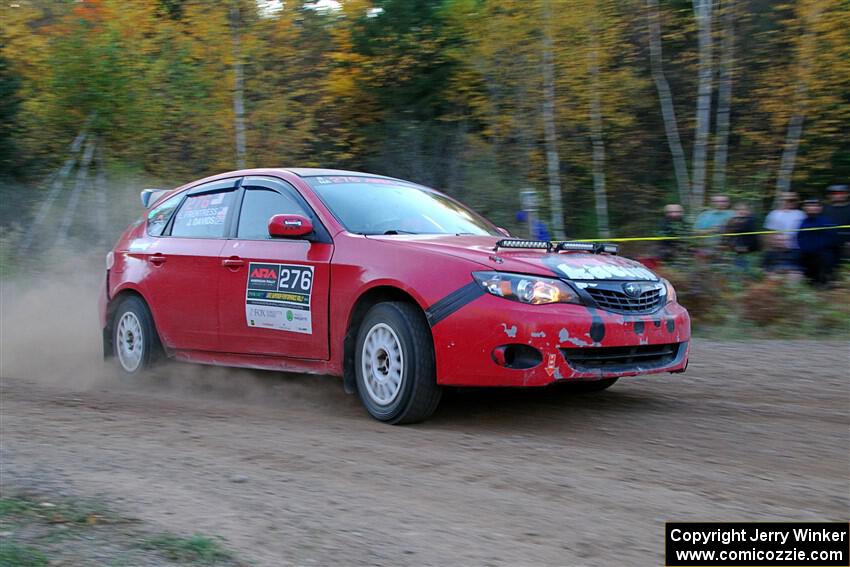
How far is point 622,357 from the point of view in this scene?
588 centimetres

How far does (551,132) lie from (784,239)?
8.37 metres

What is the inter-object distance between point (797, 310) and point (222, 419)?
22.6 feet

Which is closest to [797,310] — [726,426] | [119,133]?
[726,426]

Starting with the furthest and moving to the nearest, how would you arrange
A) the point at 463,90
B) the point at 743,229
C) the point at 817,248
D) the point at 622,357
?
1. the point at 463,90
2. the point at 743,229
3. the point at 817,248
4. the point at 622,357

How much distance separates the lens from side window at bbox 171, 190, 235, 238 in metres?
7.55

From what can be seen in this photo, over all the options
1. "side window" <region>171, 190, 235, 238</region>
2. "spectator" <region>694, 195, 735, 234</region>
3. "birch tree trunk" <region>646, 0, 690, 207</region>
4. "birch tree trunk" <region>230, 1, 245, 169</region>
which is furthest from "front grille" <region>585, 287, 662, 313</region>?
"birch tree trunk" <region>230, 1, 245, 169</region>

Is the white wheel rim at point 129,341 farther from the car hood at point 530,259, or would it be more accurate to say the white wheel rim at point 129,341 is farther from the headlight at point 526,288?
the headlight at point 526,288

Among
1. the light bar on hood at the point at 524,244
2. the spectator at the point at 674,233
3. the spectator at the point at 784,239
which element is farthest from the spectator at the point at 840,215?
the light bar on hood at the point at 524,244

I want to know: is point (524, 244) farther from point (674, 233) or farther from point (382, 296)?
point (674, 233)

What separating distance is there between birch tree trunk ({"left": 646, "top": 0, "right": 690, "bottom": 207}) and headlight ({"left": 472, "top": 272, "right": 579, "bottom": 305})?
49.5ft

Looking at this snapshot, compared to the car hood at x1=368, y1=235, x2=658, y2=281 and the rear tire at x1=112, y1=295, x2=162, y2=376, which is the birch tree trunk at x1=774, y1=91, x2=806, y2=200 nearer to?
the car hood at x1=368, y1=235, x2=658, y2=281

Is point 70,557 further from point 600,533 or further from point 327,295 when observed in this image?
point 327,295

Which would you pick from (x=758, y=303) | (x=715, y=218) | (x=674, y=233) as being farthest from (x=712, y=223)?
(x=758, y=303)

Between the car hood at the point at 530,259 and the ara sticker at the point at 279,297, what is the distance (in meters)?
0.66
